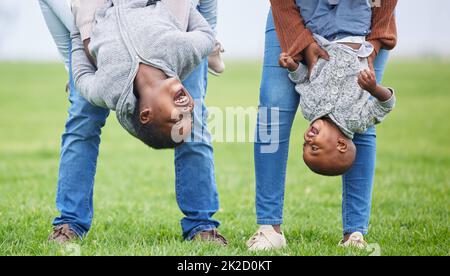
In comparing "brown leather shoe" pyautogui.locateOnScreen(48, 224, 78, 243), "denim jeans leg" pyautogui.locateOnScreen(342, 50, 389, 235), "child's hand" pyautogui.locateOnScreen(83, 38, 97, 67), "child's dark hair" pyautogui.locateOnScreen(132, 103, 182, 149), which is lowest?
"brown leather shoe" pyautogui.locateOnScreen(48, 224, 78, 243)

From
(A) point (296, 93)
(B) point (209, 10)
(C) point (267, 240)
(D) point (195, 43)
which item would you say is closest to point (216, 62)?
(B) point (209, 10)

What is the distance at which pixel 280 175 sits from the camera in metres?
4.11

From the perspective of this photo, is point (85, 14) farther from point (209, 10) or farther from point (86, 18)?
point (209, 10)

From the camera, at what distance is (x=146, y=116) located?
3572 millimetres

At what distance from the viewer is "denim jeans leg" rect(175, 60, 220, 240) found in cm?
419

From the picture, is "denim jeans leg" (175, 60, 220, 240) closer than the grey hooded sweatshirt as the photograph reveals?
No

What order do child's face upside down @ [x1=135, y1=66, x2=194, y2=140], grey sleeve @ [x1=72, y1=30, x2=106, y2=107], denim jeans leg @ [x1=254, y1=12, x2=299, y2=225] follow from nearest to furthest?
child's face upside down @ [x1=135, y1=66, x2=194, y2=140], grey sleeve @ [x1=72, y1=30, x2=106, y2=107], denim jeans leg @ [x1=254, y1=12, x2=299, y2=225]

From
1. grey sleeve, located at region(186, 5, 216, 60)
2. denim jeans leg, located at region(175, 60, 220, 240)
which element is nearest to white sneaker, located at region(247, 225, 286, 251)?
denim jeans leg, located at region(175, 60, 220, 240)

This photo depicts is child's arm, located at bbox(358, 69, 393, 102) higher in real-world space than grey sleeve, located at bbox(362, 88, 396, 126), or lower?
higher

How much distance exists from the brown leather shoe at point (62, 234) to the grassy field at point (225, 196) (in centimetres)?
7

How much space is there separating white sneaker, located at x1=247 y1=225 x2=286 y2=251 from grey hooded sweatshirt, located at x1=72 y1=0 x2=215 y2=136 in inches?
36.1

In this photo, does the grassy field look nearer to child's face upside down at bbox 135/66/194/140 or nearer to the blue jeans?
the blue jeans

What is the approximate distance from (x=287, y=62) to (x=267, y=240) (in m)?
0.95

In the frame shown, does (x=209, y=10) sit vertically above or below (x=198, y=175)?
above
